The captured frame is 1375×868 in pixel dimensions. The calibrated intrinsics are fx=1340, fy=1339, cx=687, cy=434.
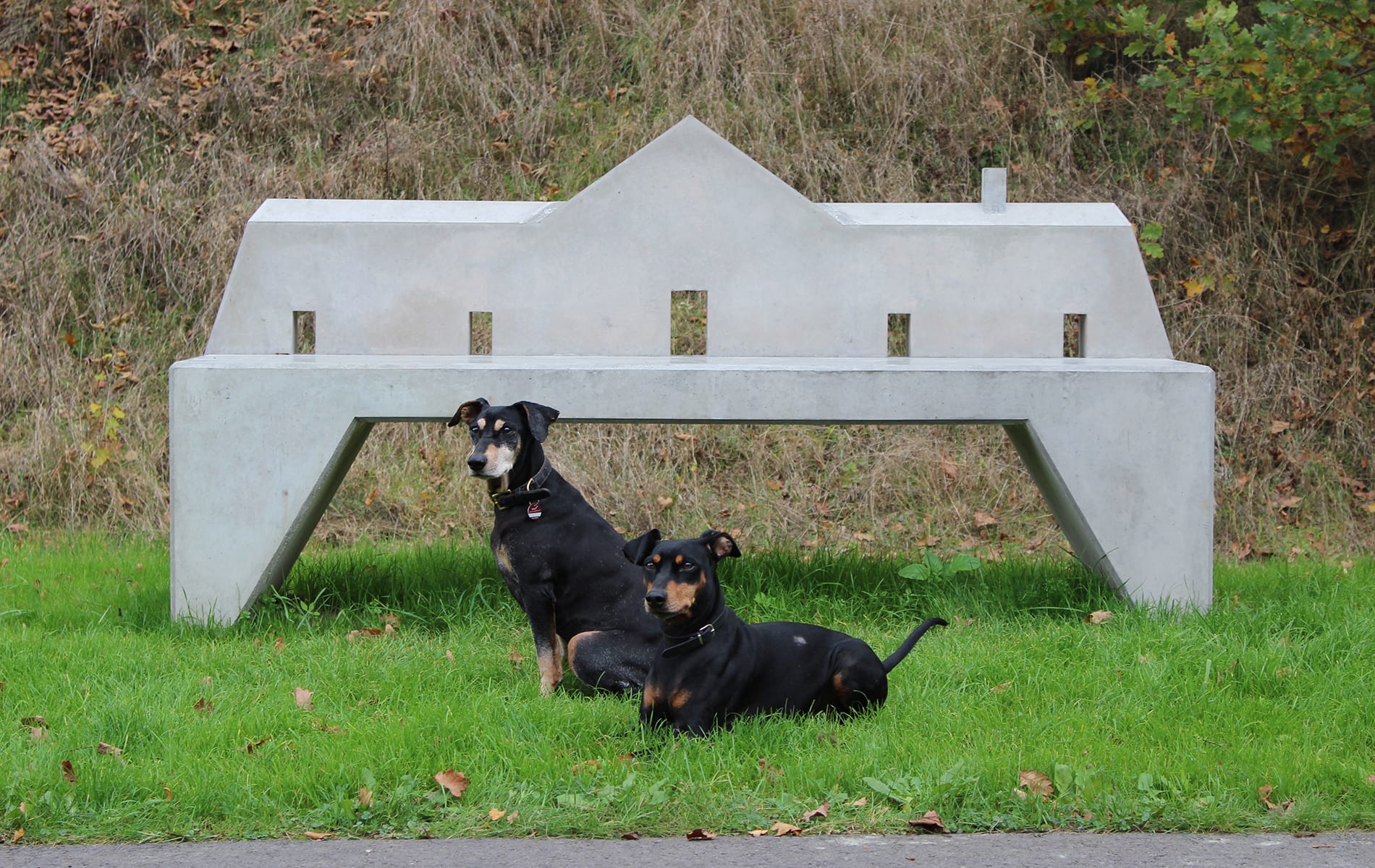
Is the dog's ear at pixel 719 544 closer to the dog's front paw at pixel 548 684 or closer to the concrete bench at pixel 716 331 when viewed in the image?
the dog's front paw at pixel 548 684

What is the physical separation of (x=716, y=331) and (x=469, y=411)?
1.42m

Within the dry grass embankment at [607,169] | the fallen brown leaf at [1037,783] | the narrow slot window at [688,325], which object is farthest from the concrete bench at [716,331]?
the narrow slot window at [688,325]

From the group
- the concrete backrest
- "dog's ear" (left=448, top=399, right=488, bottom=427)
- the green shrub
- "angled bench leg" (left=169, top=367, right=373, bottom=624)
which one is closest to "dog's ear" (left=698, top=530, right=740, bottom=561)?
"dog's ear" (left=448, top=399, right=488, bottom=427)

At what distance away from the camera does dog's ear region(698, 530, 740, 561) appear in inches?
169

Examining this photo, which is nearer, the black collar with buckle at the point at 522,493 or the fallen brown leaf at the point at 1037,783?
the fallen brown leaf at the point at 1037,783

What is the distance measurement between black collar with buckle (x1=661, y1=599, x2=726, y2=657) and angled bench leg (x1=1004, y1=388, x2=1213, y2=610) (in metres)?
2.30

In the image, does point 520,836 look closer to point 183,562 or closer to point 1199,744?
point 1199,744

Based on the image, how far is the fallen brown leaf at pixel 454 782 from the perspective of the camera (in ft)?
12.8

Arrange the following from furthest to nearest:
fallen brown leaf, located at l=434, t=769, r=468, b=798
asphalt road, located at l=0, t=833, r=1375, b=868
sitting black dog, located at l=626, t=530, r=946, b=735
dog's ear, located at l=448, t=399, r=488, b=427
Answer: dog's ear, located at l=448, t=399, r=488, b=427 < sitting black dog, located at l=626, t=530, r=946, b=735 < fallen brown leaf, located at l=434, t=769, r=468, b=798 < asphalt road, located at l=0, t=833, r=1375, b=868

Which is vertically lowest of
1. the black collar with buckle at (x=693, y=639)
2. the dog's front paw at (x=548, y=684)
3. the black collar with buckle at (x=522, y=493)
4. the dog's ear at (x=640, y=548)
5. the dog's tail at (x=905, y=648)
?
the dog's front paw at (x=548, y=684)

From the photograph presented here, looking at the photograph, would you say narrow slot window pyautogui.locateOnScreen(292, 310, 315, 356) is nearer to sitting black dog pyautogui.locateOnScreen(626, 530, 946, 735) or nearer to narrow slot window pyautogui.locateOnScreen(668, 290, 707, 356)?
narrow slot window pyautogui.locateOnScreen(668, 290, 707, 356)

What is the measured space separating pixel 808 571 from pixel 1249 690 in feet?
7.34

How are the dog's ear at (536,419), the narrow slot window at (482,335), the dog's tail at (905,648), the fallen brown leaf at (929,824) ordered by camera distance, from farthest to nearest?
the narrow slot window at (482,335) → the dog's ear at (536,419) → the dog's tail at (905,648) → the fallen brown leaf at (929,824)

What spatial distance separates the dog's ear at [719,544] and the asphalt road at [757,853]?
3.27ft
